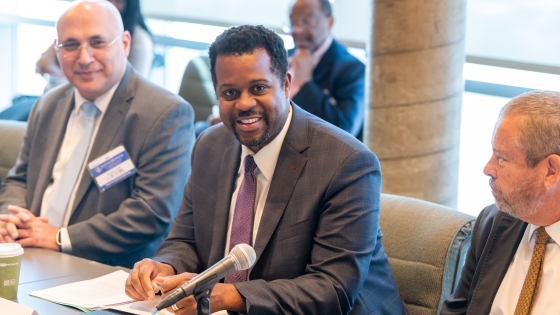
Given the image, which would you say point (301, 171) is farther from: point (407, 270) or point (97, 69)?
point (97, 69)

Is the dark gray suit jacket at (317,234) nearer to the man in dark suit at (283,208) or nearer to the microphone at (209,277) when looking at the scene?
the man in dark suit at (283,208)

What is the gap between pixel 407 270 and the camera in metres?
2.47

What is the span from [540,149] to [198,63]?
12.4 feet

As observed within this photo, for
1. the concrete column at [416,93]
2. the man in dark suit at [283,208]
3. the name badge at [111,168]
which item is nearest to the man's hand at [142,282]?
the man in dark suit at [283,208]

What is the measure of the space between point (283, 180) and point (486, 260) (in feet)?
2.26

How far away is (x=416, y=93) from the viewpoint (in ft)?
11.1

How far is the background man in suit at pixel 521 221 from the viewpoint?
1.93m

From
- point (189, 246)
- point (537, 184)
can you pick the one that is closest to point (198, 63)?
point (189, 246)

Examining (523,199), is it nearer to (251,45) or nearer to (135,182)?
(251,45)

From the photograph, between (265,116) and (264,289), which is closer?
(264,289)

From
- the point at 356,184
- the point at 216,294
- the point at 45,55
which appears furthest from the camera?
the point at 45,55

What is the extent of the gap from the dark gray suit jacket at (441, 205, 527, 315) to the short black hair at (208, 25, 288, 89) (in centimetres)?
82

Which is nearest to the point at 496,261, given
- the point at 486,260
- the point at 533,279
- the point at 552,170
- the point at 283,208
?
the point at 486,260

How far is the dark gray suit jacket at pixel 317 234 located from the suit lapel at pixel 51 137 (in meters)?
1.12
